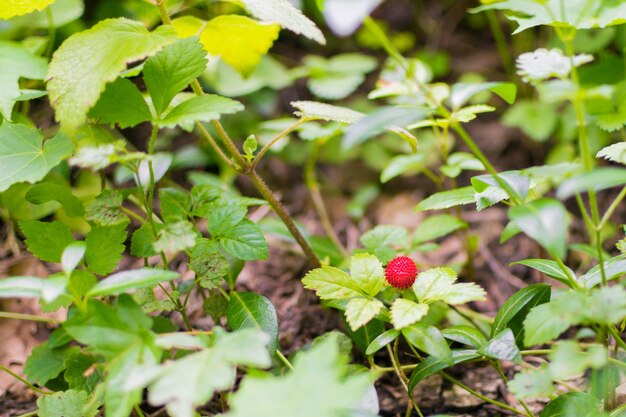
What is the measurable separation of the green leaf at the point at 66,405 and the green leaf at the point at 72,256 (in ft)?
0.92

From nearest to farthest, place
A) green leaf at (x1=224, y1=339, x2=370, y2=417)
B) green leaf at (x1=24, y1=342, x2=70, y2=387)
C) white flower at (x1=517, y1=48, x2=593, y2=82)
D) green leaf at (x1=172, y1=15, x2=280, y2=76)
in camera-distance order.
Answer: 1. green leaf at (x1=224, y1=339, x2=370, y2=417)
2. white flower at (x1=517, y1=48, x2=593, y2=82)
3. green leaf at (x1=24, y1=342, x2=70, y2=387)
4. green leaf at (x1=172, y1=15, x2=280, y2=76)

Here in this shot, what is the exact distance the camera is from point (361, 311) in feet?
3.04

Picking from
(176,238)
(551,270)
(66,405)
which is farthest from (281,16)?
(66,405)

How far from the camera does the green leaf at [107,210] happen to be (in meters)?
1.01

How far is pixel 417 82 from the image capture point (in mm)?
1446

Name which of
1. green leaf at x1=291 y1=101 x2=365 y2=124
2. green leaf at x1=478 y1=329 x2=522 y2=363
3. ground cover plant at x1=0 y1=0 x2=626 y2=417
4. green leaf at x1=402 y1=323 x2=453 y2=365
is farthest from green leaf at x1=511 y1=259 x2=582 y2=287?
green leaf at x1=291 y1=101 x2=365 y2=124

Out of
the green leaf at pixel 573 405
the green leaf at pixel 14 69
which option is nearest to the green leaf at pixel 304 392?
the green leaf at pixel 573 405

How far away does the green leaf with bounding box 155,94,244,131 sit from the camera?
3.03ft

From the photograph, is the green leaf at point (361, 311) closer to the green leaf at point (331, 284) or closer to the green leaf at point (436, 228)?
the green leaf at point (331, 284)

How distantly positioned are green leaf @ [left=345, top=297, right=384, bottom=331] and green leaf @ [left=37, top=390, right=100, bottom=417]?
451 mm

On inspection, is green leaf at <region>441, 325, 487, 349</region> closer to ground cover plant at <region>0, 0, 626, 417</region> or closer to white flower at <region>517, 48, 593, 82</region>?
ground cover plant at <region>0, 0, 626, 417</region>

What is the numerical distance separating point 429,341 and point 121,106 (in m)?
0.65

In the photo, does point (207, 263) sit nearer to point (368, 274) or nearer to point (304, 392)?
point (368, 274)

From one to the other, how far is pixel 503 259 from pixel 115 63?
45.8 inches
